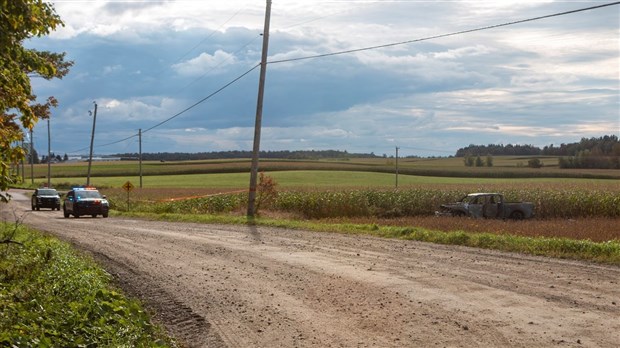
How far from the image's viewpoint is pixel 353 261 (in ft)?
53.0


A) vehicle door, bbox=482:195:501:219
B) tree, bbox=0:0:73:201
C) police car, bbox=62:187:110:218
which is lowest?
police car, bbox=62:187:110:218

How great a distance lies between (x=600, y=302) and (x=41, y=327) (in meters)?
7.55

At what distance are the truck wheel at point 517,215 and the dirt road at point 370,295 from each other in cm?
1757

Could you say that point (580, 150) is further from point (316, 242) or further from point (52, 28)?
point (52, 28)

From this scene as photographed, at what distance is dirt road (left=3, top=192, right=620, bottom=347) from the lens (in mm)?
9000

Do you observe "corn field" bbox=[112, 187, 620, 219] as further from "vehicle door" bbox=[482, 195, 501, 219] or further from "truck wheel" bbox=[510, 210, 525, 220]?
"vehicle door" bbox=[482, 195, 501, 219]

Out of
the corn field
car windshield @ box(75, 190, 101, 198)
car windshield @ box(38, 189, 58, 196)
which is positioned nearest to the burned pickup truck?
the corn field

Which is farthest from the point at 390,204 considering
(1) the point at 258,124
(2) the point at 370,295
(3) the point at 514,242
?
(2) the point at 370,295

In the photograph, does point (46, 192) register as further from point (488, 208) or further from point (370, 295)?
point (370, 295)

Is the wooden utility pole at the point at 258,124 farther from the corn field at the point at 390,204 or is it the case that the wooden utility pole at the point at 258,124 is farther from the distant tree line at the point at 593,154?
the distant tree line at the point at 593,154

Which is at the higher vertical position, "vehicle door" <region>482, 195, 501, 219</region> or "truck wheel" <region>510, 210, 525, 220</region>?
"vehicle door" <region>482, 195, 501, 219</region>

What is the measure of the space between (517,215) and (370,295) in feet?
84.9

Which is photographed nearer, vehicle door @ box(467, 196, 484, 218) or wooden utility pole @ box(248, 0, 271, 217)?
wooden utility pole @ box(248, 0, 271, 217)

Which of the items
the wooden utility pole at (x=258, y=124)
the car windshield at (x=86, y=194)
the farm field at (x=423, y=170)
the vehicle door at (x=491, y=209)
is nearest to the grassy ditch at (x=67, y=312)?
the wooden utility pole at (x=258, y=124)
